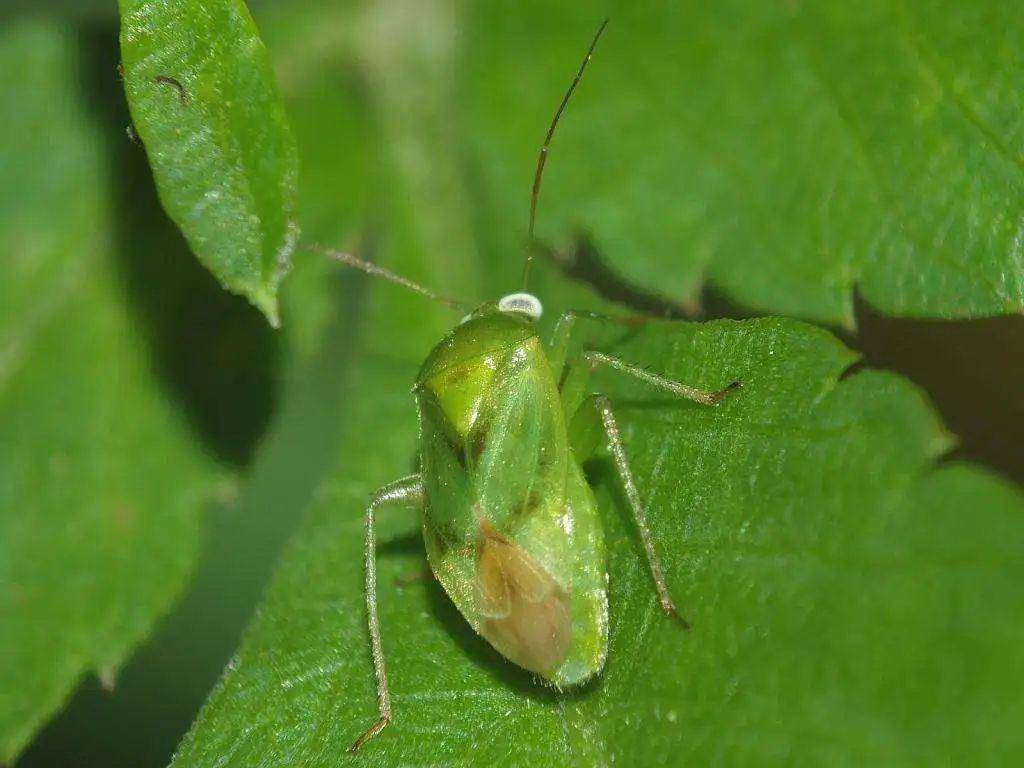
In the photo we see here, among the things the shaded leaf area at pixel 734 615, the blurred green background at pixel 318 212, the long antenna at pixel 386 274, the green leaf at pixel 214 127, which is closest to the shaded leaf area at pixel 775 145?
the blurred green background at pixel 318 212

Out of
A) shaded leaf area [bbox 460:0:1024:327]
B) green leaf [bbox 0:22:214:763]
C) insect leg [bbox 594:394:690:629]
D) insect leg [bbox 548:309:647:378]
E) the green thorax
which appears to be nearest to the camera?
insect leg [bbox 594:394:690:629]

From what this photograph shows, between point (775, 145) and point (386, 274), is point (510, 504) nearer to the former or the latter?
point (386, 274)

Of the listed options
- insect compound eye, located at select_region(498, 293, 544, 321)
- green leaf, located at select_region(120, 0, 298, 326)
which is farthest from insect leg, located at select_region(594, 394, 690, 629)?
green leaf, located at select_region(120, 0, 298, 326)

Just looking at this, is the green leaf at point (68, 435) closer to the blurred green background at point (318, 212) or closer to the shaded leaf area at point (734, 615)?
the blurred green background at point (318, 212)

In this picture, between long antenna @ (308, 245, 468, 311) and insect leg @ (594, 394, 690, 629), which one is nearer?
insect leg @ (594, 394, 690, 629)

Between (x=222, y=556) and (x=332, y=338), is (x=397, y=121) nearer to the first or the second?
(x=332, y=338)

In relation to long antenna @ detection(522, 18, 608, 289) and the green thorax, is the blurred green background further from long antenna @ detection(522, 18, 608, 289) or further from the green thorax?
the green thorax
